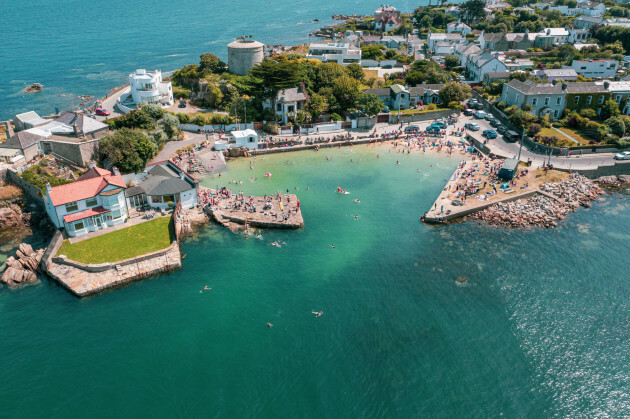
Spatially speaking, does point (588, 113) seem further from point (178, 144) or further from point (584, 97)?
point (178, 144)

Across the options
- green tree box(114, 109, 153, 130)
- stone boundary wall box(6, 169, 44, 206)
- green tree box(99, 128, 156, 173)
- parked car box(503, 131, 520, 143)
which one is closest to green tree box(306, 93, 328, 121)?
green tree box(114, 109, 153, 130)

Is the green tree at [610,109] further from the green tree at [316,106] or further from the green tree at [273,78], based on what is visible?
the green tree at [273,78]

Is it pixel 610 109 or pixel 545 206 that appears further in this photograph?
pixel 610 109

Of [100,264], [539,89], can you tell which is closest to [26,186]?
[100,264]

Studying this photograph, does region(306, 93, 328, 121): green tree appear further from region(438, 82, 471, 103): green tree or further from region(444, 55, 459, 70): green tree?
region(444, 55, 459, 70): green tree

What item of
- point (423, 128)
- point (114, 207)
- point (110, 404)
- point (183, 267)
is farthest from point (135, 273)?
point (423, 128)

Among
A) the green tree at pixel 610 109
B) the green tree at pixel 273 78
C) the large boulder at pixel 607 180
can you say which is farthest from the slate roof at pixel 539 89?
the green tree at pixel 273 78

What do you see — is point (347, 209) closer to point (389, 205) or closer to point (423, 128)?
point (389, 205)
